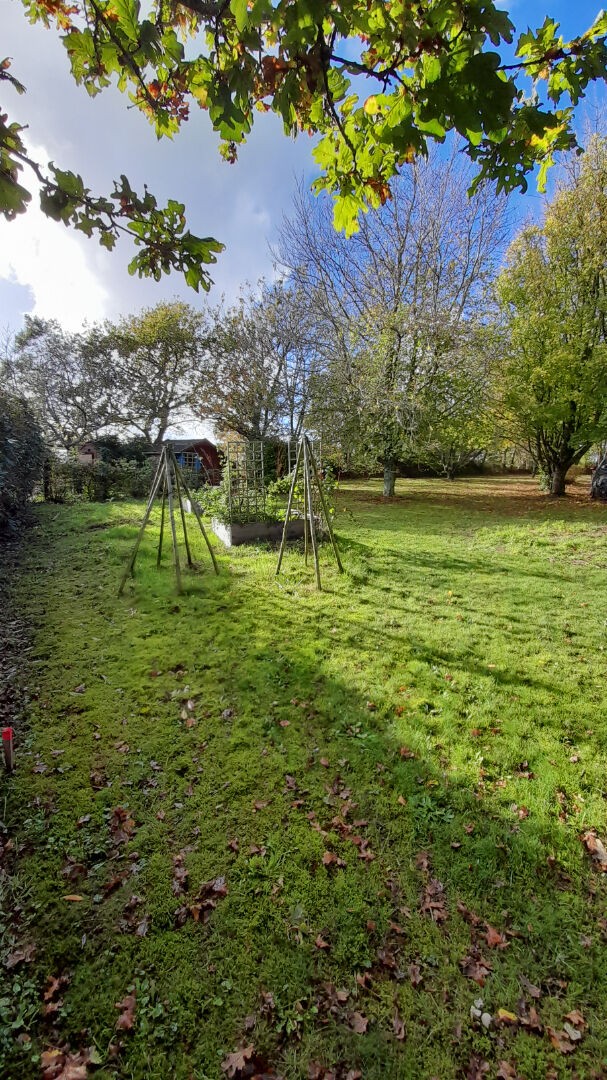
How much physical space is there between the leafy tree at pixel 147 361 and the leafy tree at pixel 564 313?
1477cm

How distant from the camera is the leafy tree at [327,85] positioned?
1.67 m

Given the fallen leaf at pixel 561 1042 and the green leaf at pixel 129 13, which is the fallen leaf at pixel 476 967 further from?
the green leaf at pixel 129 13

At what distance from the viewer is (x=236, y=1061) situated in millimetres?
1726

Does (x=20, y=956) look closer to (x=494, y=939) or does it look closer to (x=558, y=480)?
(x=494, y=939)

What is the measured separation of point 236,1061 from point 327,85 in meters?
4.34

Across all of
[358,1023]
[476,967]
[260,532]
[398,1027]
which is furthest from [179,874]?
[260,532]

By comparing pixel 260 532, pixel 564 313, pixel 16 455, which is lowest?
pixel 260 532

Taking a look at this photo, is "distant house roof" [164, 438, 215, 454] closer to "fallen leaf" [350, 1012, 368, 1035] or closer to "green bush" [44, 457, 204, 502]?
"green bush" [44, 457, 204, 502]

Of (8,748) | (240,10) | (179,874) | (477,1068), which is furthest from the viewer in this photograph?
(8,748)

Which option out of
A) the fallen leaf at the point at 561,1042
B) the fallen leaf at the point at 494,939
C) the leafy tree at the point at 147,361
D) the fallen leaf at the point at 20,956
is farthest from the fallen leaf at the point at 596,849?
the leafy tree at the point at 147,361

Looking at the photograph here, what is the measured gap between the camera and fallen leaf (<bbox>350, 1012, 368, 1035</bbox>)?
1.82 meters

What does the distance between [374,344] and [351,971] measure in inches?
597

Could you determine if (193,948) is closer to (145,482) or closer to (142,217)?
(142,217)

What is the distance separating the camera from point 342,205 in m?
2.44
